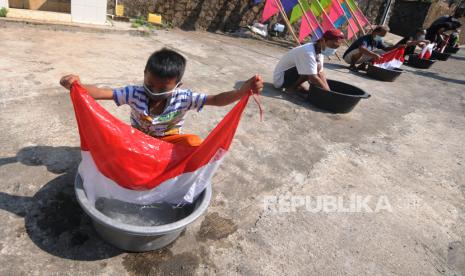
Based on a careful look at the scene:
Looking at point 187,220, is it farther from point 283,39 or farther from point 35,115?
point 283,39

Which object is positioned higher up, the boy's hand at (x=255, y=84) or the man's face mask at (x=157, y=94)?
the boy's hand at (x=255, y=84)

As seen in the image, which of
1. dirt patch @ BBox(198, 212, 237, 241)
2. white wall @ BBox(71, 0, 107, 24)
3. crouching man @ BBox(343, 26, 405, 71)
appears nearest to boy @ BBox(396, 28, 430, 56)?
crouching man @ BBox(343, 26, 405, 71)

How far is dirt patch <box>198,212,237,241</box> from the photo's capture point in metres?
2.31

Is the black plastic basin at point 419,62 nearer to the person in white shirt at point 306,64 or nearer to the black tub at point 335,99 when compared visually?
the black tub at point 335,99

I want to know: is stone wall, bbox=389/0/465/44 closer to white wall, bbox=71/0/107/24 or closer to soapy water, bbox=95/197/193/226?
white wall, bbox=71/0/107/24

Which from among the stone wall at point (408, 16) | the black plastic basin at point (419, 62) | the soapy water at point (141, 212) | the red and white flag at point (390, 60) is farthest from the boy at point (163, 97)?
the stone wall at point (408, 16)

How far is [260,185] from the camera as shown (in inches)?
117

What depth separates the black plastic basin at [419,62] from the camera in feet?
33.1

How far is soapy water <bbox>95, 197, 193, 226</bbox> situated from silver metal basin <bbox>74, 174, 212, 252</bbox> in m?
0.08

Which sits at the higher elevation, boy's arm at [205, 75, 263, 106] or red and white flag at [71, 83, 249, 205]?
boy's arm at [205, 75, 263, 106]

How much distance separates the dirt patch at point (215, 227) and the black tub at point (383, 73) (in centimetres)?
632

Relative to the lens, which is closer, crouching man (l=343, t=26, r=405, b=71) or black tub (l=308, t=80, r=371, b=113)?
black tub (l=308, t=80, r=371, b=113)

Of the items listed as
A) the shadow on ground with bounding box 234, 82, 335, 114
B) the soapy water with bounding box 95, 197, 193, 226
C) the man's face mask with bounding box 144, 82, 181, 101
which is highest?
the man's face mask with bounding box 144, 82, 181, 101

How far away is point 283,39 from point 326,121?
659 cm
